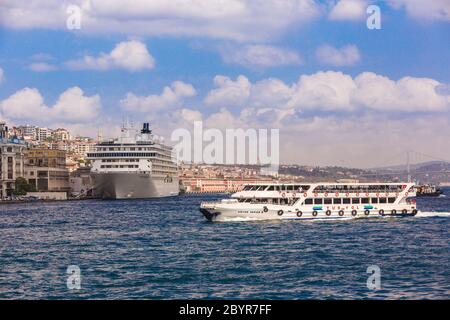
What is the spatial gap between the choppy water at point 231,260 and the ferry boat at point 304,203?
1628 mm

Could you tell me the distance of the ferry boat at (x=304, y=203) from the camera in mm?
40844

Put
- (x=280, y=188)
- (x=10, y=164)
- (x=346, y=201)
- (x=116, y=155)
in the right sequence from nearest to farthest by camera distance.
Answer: (x=280, y=188) < (x=346, y=201) < (x=116, y=155) < (x=10, y=164)

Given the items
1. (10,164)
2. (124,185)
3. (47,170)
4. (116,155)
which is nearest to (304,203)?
(124,185)

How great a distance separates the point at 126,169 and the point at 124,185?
2.24 meters

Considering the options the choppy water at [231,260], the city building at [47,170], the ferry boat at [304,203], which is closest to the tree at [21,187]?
the city building at [47,170]

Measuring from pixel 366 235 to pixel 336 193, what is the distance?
9.83 metres

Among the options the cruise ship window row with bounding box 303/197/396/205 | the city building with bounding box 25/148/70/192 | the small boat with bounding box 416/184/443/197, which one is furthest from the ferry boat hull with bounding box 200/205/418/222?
the small boat with bounding box 416/184/443/197

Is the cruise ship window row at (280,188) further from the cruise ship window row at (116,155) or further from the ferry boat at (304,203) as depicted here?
the cruise ship window row at (116,155)

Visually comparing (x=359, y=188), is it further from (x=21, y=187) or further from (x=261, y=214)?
(x=21, y=187)

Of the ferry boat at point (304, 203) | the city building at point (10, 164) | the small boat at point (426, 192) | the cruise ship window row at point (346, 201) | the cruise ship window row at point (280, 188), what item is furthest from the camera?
the small boat at point (426, 192)

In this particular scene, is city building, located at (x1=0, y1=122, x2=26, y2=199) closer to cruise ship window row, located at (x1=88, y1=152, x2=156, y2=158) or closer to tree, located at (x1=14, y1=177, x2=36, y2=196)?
tree, located at (x1=14, y1=177, x2=36, y2=196)

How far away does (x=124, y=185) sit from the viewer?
91562mm

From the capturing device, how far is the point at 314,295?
16.9m

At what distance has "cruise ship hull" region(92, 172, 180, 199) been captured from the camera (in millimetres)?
91562
